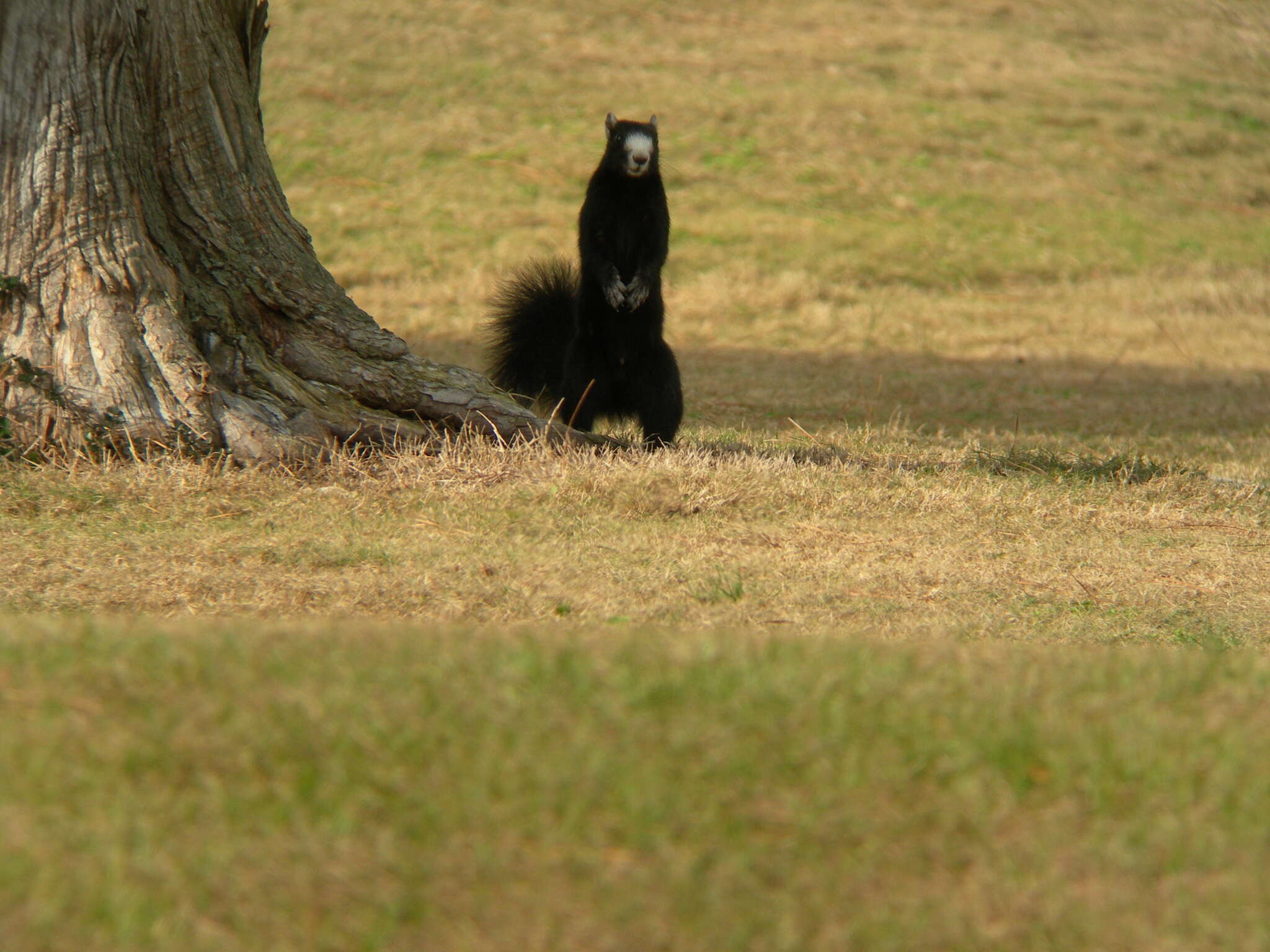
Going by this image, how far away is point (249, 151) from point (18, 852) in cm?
504

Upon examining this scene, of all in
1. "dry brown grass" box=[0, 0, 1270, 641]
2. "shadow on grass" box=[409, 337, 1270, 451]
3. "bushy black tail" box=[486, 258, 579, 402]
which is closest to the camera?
"dry brown grass" box=[0, 0, 1270, 641]

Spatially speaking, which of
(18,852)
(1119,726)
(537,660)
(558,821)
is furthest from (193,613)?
(1119,726)

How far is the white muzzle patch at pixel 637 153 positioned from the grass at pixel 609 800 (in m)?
4.49

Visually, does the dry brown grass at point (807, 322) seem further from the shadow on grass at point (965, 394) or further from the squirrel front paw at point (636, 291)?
the squirrel front paw at point (636, 291)

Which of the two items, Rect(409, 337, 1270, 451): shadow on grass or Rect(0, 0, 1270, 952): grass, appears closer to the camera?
Rect(0, 0, 1270, 952): grass

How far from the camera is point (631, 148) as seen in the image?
7.34m

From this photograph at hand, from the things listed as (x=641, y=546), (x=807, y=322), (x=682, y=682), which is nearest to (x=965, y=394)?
(x=807, y=322)

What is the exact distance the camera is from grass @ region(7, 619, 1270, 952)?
2344 mm

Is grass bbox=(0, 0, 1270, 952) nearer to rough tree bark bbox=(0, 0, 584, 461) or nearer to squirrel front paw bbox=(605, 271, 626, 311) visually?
rough tree bark bbox=(0, 0, 584, 461)

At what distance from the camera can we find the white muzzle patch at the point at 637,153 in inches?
288

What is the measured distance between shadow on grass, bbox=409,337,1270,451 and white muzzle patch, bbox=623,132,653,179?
8.90 ft

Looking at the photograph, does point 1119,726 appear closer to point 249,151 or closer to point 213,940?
point 213,940

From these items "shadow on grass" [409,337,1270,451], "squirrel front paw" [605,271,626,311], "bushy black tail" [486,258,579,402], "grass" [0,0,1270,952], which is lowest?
"shadow on grass" [409,337,1270,451]

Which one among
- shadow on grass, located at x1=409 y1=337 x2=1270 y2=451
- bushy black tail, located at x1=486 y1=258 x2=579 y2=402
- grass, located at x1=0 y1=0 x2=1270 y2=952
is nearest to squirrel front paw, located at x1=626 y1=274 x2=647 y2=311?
bushy black tail, located at x1=486 y1=258 x2=579 y2=402
